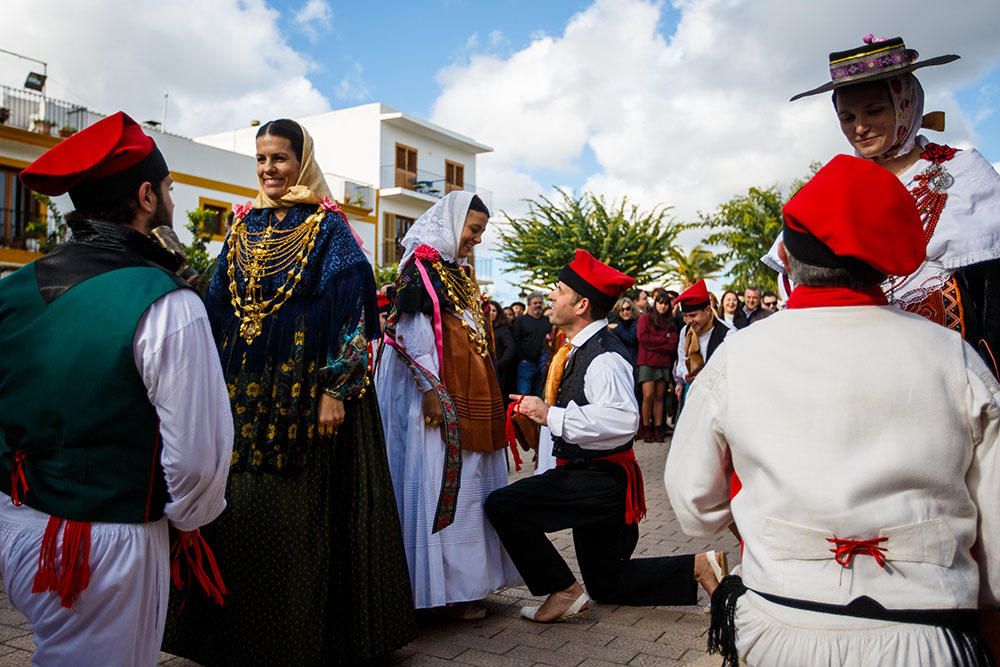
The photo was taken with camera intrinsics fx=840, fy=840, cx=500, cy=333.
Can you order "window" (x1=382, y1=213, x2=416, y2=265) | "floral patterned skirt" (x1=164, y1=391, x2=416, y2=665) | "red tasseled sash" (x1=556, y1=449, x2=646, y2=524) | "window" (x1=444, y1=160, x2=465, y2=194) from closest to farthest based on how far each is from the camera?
1. "floral patterned skirt" (x1=164, y1=391, x2=416, y2=665)
2. "red tasseled sash" (x1=556, y1=449, x2=646, y2=524)
3. "window" (x1=382, y1=213, x2=416, y2=265)
4. "window" (x1=444, y1=160, x2=465, y2=194)

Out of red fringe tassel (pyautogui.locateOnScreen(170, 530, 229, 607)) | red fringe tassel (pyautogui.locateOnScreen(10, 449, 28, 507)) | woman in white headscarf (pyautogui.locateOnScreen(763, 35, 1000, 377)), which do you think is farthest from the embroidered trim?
red fringe tassel (pyautogui.locateOnScreen(10, 449, 28, 507))

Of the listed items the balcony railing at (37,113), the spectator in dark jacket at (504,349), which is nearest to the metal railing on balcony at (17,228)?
the balcony railing at (37,113)

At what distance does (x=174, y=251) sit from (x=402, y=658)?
2082 millimetres

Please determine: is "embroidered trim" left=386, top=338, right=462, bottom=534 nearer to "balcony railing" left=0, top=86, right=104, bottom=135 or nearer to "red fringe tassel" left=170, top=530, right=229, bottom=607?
"red fringe tassel" left=170, top=530, right=229, bottom=607

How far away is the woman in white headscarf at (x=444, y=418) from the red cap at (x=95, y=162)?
2.05 m

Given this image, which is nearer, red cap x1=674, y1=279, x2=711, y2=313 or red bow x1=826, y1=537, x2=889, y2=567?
red bow x1=826, y1=537, x2=889, y2=567

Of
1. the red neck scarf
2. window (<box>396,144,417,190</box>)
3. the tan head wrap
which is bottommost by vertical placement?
the red neck scarf

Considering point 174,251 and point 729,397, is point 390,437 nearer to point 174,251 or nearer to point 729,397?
point 174,251

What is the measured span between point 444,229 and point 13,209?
1876 centimetres

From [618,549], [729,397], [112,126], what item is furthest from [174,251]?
[618,549]

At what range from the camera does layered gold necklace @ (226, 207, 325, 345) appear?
132 inches

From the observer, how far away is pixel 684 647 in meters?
3.72

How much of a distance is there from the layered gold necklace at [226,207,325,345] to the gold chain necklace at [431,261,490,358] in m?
0.96

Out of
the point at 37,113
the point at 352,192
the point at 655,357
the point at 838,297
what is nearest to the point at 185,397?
the point at 838,297
